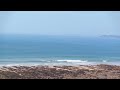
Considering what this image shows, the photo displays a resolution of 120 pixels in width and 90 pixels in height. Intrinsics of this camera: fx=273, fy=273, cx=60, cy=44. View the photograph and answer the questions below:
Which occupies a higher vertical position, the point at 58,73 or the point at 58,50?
the point at 58,50

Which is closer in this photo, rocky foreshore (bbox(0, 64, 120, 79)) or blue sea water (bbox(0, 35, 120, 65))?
rocky foreshore (bbox(0, 64, 120, 79))

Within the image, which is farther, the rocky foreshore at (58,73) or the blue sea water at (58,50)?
the blue sea water at (58,50)

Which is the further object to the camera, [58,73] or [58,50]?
[58,50]

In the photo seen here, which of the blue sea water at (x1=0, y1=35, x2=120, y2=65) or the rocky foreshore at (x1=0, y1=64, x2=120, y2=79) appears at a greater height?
the blue sea water at (x1=0, y1=35, x2=120, y2=65)

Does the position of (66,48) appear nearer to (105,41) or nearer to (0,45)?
(105,41)

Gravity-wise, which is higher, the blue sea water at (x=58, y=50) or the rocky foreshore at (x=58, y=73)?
the blue sea water at (x=58, y=50)

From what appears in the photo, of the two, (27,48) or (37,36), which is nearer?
(37,36)

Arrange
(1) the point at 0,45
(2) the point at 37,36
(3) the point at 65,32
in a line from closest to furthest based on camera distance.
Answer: (1) the point at 0,45, (3) the point at 65,32, (2) the point at 37,36
